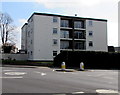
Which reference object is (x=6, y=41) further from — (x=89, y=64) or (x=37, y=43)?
(x=89, y=64)

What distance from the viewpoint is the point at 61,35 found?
50844 millimetres

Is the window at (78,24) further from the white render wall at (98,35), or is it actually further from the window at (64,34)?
the window at (64,34)

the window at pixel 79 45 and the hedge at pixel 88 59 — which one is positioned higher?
the window at pixel 79 45

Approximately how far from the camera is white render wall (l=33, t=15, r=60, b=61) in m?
47.5

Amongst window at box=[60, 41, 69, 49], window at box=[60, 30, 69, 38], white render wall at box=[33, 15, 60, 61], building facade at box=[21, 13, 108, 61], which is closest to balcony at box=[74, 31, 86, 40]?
building facade at box=[21, 13, 108, 61]

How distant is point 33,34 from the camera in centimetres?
4766

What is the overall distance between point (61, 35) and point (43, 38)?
486 centimetres

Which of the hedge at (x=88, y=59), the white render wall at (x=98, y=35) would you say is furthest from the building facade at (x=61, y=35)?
the hedge at (x=88, y=59)

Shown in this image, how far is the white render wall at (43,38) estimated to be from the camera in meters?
47.5

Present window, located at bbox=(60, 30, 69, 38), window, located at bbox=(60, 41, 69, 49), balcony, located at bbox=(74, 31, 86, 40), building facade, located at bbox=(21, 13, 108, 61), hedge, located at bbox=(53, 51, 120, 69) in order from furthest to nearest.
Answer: balcony, located at bbox=(74, 31, 86, 40) → window, located at bbox=(60, 41, 69, 49) → window, located at bbox=(60, 30, 69, 38) → building facade, located at bbox=(21, 13, 108, 61) → hedge, located at bbox=(53, 51, 120, 69)

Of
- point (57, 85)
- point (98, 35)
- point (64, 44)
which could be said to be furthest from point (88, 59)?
point (57, 85)

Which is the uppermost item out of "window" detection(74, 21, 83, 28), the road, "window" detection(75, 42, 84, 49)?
"window" detection(74, 21, 83, 28)

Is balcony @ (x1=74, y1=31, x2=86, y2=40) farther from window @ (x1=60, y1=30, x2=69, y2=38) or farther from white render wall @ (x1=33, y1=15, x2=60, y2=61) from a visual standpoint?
white render wall @ (x1=33, y1=15, x2=60, y2=61)

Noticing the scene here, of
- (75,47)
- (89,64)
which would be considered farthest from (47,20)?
(89,64)
